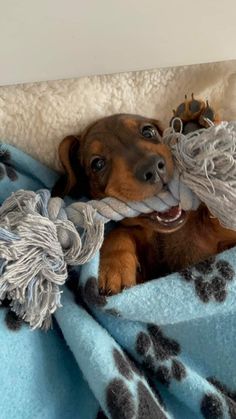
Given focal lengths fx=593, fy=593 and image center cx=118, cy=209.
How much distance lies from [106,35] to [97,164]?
0.92ft

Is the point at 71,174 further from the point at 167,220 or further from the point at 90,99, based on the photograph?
the point at 167,220

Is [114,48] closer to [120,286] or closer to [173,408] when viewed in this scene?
[120,286]

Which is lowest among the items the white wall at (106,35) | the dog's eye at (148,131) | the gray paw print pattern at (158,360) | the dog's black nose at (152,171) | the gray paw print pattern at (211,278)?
the gray paw print pattern at (158,360)

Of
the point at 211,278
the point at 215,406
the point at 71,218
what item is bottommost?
the point at 215,406

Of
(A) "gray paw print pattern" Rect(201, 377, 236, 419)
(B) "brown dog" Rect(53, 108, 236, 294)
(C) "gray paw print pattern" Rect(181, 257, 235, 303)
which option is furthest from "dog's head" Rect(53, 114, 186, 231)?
(A) "gray paw print pattern" Rect(201, 377, 236, 419)

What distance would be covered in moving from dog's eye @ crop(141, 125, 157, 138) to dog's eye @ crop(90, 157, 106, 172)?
0.11m

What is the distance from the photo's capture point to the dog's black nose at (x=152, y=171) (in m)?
1.11

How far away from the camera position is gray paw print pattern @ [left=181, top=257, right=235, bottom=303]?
1104 mm

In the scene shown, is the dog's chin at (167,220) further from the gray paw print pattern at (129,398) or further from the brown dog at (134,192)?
the gray paw print pattern at (129,398)

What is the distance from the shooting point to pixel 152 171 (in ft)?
3.65

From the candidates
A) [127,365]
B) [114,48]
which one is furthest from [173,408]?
[114,48]

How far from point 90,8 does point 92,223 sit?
47cm

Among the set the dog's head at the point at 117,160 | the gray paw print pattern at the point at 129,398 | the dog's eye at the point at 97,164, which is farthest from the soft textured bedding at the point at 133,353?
the dog's eye at the point at 97,164


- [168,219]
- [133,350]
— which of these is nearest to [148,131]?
[168,219]
